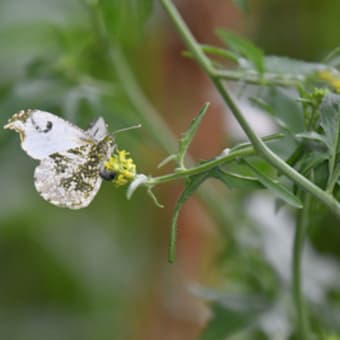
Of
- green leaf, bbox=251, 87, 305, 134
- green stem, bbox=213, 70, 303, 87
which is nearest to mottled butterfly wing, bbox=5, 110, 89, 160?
green stem, bbox=213, 70, 303, 87

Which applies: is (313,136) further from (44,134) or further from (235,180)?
(44,134)

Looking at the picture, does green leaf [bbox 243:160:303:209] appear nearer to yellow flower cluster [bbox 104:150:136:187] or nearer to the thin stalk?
yellow flower cluster [bbox 104:150:136:187]

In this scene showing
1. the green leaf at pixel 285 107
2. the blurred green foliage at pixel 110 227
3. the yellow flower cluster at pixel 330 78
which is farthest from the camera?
the blurred green foliage at pixel 110 227

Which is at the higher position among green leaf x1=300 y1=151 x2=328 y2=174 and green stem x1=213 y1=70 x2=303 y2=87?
green stem x1=213 y1=70 x2=303 y2=87

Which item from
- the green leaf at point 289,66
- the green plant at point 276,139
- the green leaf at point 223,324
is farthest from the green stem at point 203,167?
the green leaf at point 223,324

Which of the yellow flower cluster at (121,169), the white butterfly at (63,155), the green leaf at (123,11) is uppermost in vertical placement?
the green leaf at (123,11)

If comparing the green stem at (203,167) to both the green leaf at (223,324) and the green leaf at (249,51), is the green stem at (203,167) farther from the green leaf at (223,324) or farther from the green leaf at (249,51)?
the green leaf at (223,324)
